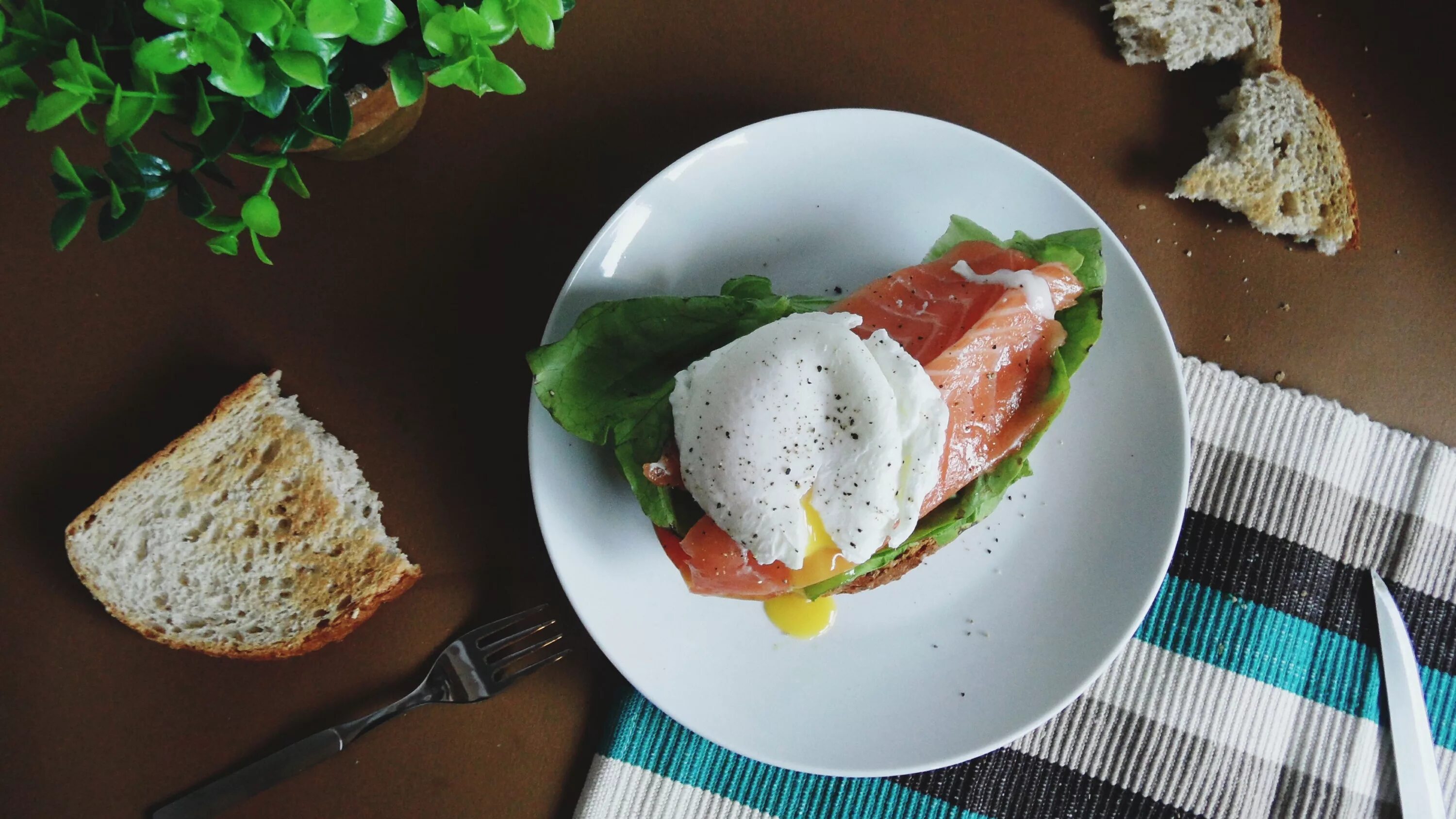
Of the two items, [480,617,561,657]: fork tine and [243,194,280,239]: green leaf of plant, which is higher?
[243,194,280,239]: green leaf of plant

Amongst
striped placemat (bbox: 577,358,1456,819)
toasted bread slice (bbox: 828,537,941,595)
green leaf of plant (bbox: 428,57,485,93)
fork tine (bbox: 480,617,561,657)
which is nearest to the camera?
green leaf of plant (bbox: 428,57,485,93)

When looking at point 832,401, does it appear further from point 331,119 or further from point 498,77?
point 331,119

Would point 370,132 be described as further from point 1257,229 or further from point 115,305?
point 1257,229

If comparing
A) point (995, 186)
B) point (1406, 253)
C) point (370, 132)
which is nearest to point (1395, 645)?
point (1406, 253)

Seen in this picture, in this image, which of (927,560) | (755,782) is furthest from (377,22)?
(755,782)

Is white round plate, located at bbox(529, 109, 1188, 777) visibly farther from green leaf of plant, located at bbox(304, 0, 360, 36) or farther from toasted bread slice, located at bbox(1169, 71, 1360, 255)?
green leaf of plant, located at bbox(304, 0, 360, 36)

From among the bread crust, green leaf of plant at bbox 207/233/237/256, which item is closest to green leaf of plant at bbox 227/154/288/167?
green leaf of plant at bbox 207/233/237/256

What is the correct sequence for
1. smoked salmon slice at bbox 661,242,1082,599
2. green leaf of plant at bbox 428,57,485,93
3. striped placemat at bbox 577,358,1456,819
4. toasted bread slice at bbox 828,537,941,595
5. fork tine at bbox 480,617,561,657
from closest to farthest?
green leaf of plant at bbox 428,57,485,93 < smoked salmon slice at bbox 661,242,1082,599 < toasted bread slice at bbox 828,537,941,595 < fork tine at bbox 480,617,561,657 < striped placemat at bbox 577,358,1456,819

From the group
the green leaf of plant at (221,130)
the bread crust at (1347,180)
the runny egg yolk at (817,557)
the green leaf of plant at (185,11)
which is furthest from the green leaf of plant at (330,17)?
the bread crust at (1347,180)

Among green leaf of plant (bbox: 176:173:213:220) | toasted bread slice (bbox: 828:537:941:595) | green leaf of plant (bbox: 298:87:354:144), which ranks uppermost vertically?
green leaf of plant (bbox: 298:87:354:144)
